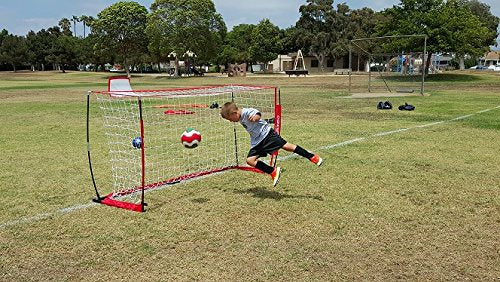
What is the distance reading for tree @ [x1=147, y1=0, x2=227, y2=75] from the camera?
57812mm

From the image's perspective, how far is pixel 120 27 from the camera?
64.9 meters

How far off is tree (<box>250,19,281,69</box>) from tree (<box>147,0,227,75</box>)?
16285mm

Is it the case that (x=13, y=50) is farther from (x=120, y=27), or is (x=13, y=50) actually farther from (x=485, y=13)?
(x=485, y=13)

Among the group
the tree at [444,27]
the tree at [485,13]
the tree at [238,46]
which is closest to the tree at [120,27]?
the tree at [238,46]

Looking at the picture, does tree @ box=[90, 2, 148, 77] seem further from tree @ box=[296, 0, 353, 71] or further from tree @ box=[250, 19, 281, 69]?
tree @ box=[296, 0, 353, 71]

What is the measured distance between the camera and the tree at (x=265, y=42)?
76.5 m

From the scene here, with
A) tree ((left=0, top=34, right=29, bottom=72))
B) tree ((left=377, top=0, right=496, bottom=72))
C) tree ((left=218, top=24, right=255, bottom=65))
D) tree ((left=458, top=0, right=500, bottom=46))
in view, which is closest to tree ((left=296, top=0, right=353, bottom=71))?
tree ((left=218, top=24, right=255, bottom=65))

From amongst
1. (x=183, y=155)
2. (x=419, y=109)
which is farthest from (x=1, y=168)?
(x=419, y=109)

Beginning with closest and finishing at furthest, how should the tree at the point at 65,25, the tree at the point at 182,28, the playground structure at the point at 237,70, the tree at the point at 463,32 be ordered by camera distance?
the tree at the point at 463,32, the tree at the point at 182,28, the playground structure at the point at 237,70, the tree at the point at 65,25

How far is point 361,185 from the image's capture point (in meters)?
6.49

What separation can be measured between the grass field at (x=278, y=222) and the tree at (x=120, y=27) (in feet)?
196

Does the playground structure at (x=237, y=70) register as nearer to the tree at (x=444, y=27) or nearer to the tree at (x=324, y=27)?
the tree at (x=324, y=27)

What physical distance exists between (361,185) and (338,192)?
21.2 inches

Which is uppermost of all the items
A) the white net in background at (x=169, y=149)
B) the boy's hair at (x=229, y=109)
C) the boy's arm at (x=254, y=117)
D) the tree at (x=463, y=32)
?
the tree at (x=463, y=32)
